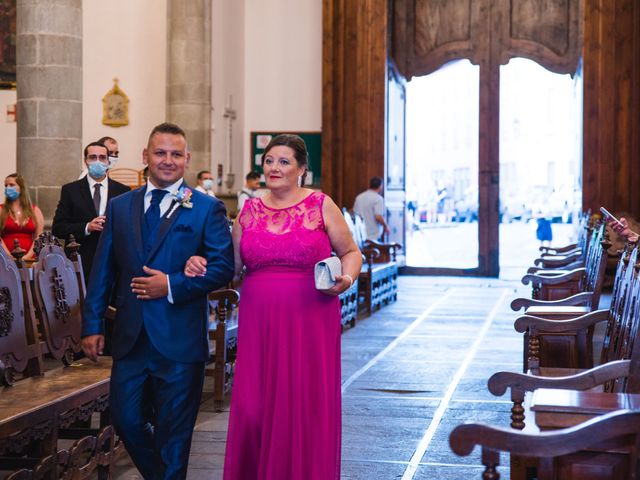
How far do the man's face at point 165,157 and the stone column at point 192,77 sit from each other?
36.8 ft

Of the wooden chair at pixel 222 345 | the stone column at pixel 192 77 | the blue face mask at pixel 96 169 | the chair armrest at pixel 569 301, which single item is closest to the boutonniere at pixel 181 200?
the wooden chair at pixel 222 345

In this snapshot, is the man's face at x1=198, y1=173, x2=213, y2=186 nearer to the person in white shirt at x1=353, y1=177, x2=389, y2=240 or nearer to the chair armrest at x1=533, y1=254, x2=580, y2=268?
the person in white shirt at x1=353, y1=177, x2=389, y2=240

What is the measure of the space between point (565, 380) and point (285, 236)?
121 cm

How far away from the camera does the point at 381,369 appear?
322 inches

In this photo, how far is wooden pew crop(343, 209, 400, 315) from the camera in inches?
467

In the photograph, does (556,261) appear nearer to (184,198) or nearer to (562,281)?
(562,281)

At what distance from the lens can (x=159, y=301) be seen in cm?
377

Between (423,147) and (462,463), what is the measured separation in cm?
1361

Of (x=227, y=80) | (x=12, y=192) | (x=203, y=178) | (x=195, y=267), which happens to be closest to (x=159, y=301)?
(x=195, y=267)

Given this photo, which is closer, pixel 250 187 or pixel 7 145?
pixel 250 187

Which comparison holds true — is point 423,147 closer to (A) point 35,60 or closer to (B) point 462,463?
Result: (A) point 35,60

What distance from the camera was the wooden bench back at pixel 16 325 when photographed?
4.71m

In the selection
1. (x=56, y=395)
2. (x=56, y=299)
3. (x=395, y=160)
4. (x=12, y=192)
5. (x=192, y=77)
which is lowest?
(x=56, y=395)

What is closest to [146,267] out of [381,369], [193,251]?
[193,251]
